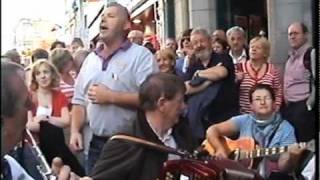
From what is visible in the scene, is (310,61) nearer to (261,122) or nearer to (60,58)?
(261,122)

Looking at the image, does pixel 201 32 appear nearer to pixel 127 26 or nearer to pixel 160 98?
pixel 127 26

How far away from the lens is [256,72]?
3492mm

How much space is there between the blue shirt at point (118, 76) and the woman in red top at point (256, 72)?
508 millimetres

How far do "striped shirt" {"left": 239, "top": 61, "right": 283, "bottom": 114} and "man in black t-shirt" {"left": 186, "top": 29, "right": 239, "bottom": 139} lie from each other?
4 cm

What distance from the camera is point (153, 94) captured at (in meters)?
2.57

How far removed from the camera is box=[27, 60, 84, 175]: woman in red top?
3205 mm

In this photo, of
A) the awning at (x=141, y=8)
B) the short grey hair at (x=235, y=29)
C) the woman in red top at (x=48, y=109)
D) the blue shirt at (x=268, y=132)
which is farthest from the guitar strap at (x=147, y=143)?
the short grey hair at (x=235, y=29)

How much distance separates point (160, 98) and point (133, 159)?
0.73ft

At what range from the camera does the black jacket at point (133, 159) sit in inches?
95.4

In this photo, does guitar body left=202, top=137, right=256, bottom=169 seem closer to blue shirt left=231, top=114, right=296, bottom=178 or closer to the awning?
blue shirt left=231, top=114, right=296, bottom=178

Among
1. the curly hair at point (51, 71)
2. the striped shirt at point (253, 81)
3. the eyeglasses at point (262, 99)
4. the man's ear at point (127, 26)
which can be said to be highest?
the man's ear at point (127, 26)

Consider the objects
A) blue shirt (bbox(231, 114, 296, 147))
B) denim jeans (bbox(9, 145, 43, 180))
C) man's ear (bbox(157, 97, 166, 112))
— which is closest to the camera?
man's ear (bbox(157, 97, 166, 112))

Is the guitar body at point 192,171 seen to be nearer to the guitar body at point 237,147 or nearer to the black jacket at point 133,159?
the black jacket at point 133,159

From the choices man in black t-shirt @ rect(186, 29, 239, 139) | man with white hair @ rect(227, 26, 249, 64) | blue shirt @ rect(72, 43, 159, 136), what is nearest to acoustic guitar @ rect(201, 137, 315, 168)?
man in black t-shirt @ rect(186, 29, 239, 139)
